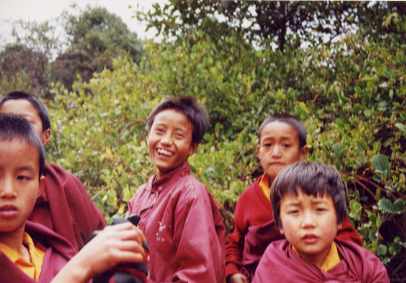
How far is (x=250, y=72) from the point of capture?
3.81 meters

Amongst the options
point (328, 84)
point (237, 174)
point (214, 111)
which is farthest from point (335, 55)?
point (237, 174)

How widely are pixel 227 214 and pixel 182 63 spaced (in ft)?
4.46

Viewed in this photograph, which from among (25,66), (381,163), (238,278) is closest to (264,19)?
(381,163)

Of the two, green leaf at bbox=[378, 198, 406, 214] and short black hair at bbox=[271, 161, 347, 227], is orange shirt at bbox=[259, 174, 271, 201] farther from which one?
green leaf at bbox=[378, 198, 406, 214]

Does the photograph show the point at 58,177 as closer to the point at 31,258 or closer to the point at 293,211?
the point at 31,258

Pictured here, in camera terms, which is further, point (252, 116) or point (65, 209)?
point (252, 116)

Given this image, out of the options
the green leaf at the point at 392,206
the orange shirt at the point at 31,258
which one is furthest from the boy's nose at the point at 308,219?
the green leaf at the point at 392,206

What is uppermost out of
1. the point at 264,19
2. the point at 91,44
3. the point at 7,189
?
the point at 91,44

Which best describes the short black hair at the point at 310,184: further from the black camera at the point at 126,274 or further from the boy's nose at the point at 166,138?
the black camera at the point at 126,274

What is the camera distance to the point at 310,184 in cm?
180

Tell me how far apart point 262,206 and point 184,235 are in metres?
0.47

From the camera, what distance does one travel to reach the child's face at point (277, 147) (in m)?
2.29

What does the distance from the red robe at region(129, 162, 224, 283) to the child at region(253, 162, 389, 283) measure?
0.20 metres

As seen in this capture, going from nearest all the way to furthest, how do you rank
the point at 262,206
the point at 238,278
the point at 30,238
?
the point at 30,238 < the point at 238,278 < the point at 262,206
